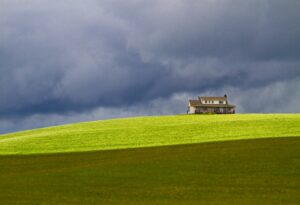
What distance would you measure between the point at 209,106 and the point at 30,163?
12348 centimetres

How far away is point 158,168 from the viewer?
41000mm

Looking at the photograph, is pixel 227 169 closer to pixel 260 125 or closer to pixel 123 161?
pixel 123 161

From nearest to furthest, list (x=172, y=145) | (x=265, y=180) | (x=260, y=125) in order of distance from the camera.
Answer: (x=265, y=180)
(x=172, y=145)
(x=260, y=125)

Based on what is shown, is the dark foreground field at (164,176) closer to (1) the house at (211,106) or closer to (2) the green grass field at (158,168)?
(2) the green grass field at (158,168)

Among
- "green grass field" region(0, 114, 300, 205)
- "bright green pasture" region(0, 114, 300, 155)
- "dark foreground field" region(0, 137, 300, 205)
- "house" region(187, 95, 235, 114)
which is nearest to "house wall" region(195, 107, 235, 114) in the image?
"house" region(187, 95, 235, 114)

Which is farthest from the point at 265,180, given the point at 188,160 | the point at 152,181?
the point at 188,160

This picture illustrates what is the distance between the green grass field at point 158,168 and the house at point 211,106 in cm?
9647

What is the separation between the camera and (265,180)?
34.7 m

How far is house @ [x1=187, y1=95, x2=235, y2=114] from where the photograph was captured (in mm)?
169875

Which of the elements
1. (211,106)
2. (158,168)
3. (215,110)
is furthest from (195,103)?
(158,168)

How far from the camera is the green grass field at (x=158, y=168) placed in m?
30.7

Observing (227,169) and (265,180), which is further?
(227,169)

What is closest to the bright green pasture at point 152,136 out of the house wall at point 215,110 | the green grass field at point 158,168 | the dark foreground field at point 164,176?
the green grass field at point 158,168

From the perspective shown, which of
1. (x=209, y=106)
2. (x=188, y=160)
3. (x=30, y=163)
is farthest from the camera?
(x=209, y=106)
